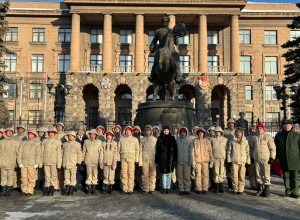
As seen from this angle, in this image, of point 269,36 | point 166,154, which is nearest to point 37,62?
point 269,36

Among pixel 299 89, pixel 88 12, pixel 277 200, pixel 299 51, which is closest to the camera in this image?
pixel 277 200

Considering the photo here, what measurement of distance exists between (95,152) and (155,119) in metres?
4.45

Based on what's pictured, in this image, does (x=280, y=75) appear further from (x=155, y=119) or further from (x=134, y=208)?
(x=134, y=208)

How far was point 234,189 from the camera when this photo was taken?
10.3m

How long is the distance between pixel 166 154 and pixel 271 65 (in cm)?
4398

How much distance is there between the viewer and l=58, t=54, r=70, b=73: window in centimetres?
4876

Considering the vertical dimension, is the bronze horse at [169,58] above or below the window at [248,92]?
below

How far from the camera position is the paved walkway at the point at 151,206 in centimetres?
746

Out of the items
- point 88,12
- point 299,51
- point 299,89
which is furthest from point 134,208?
point 88,12

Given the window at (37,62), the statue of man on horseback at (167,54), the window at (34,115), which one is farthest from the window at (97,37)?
the statue of man on horseback at (167,54)

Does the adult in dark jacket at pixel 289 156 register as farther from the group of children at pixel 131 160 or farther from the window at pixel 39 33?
the window at pixel 39 33

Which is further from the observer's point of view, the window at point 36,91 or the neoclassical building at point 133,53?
the window at point 36,91

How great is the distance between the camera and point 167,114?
14375mm

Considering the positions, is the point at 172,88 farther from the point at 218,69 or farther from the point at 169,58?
the point at 218,69
